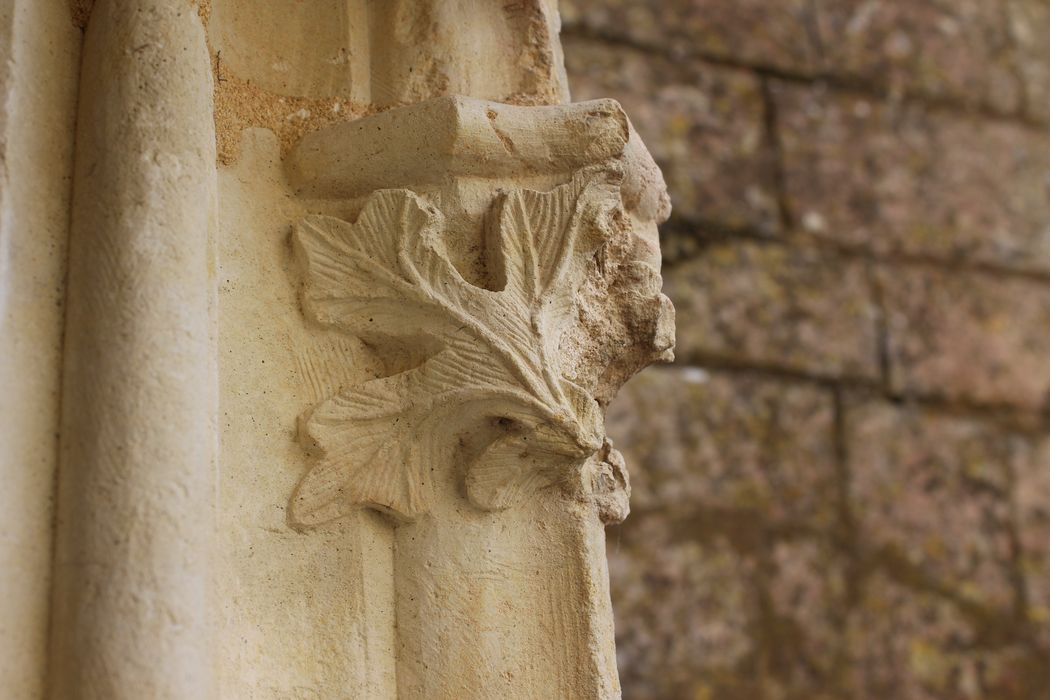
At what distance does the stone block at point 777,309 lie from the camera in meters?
2.30

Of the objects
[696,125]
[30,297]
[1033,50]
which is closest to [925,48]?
[1033,50]

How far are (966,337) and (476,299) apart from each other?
1.87 metres

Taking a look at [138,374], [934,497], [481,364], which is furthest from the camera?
[934,497]

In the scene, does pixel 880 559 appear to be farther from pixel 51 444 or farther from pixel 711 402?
pixel 51 444

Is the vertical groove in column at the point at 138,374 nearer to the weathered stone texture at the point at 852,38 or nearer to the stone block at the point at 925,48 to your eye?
the weathered stone texture at the point at 852,38

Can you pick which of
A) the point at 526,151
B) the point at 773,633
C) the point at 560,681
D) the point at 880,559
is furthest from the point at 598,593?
the point at 880,559

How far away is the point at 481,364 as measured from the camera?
0.83m

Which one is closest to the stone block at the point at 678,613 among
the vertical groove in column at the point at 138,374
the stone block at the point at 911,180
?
the stone block at the point at 911,180

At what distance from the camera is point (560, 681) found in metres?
0.86

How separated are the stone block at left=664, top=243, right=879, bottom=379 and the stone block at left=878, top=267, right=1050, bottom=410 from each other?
7cm

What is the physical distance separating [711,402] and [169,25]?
5.14ft

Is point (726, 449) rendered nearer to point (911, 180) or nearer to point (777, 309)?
point (777, 309)

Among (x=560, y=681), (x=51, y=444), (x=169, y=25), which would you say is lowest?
(x=560, y=681)

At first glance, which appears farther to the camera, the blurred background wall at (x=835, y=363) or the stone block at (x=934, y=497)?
the stone block at (x=934, y=497)
